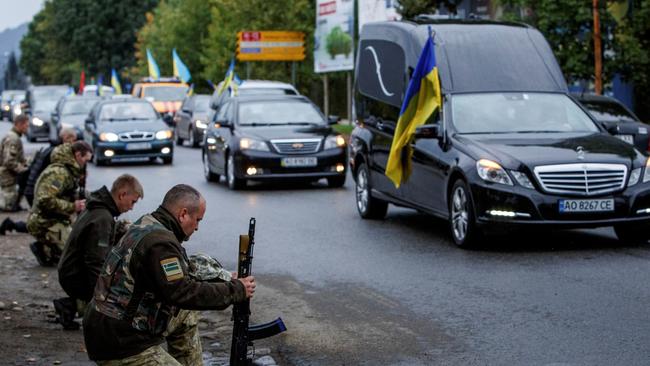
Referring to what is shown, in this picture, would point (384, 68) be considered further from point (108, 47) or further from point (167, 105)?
point (108, 47)

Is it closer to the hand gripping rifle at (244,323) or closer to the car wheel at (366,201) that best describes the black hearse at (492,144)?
the car wheel at (366,201)

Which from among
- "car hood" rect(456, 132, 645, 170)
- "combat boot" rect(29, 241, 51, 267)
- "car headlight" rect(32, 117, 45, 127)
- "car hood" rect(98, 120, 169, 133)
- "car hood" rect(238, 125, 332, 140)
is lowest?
"car headlight" rect(32, 117, 45, 127)

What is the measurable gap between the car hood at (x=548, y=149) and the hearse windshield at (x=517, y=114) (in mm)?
281

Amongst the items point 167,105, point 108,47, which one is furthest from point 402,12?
point 108,47

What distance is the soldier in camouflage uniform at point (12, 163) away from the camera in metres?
19.5

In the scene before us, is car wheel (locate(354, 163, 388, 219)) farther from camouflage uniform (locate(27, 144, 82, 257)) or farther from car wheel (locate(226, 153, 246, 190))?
car wheel (locate(226, 153, 246, 190))

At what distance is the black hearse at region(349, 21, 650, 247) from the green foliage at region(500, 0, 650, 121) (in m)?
14.1

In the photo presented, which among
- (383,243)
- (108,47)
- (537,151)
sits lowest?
(108,47)

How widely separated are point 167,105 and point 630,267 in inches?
1538

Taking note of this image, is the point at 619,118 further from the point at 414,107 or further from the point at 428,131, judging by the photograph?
the point at 428,131

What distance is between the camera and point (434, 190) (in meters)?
14.4

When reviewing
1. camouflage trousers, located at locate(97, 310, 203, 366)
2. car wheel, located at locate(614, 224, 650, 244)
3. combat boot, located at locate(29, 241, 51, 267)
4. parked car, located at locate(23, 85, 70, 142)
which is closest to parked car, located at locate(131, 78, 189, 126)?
parked car, located at locate(23, 85, 70, 142)

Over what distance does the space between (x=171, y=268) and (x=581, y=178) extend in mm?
8044

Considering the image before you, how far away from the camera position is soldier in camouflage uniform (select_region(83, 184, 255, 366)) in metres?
5.66
